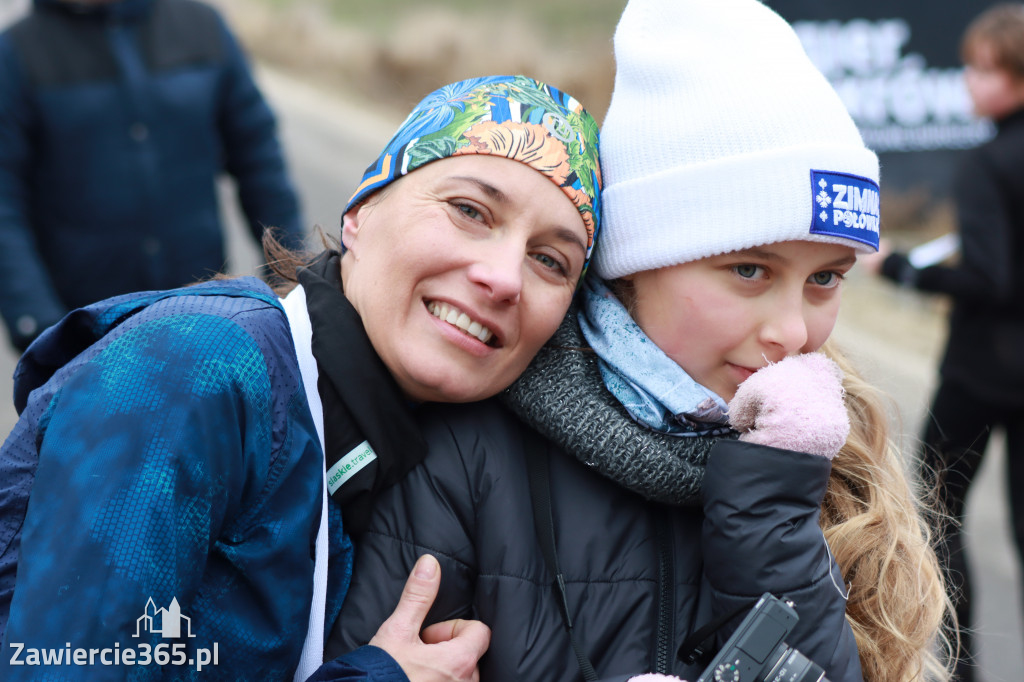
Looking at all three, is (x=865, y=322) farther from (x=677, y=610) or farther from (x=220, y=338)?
(x=220, y=338)

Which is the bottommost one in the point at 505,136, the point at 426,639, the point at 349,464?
the point at 426,639

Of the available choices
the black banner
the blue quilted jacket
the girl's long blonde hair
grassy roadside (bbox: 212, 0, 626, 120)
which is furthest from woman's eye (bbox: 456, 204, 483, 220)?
grassy roadside (bbox: 212, 0, 626, 120)

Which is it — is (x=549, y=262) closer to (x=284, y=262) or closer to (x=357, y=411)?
(x=357, y=411)

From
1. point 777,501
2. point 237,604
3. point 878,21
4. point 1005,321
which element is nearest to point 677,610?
point 777,501

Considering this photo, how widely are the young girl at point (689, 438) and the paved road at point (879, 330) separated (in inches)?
23.7

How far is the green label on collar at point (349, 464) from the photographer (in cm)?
166

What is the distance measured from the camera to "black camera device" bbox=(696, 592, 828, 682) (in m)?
1.55

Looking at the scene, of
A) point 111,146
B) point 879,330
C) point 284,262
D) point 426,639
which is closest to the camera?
point 426,639

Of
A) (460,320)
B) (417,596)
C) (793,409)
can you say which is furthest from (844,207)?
(417,596)

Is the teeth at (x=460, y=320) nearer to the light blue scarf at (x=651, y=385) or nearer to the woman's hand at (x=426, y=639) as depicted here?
the light blue scarf at (x=651, y=385)

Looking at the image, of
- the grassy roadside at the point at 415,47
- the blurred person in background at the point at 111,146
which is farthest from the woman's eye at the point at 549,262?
the grassy roadside at the point at 415,47

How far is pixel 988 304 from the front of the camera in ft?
13.6

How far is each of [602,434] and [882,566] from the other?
0.66m

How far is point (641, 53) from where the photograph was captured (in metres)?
1.96
